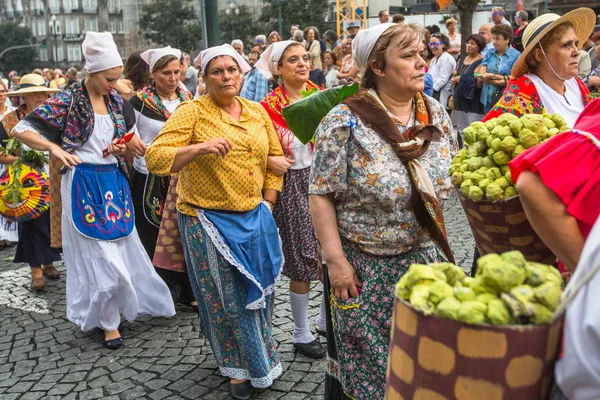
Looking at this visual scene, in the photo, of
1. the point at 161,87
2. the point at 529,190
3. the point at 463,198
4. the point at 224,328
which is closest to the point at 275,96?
the point at 161,87

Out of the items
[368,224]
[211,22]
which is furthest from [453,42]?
[368,224]

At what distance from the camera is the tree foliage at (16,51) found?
72.1m

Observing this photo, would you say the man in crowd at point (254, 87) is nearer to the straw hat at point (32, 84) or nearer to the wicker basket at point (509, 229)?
the straw hat at point (32, 84)

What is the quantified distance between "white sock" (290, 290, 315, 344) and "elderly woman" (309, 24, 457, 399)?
1.57 metres

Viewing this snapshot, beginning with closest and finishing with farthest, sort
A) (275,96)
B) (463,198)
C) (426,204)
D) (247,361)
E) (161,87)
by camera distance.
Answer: (463,198) < (426,204) < (247,361) < (275,96) < (161,87)

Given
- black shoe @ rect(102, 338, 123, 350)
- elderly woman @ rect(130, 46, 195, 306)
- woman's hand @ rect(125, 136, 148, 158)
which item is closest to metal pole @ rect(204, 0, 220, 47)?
elderly woman @ rect(130, 46, 195, 306)

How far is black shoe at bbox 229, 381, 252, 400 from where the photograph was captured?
405 centimetres

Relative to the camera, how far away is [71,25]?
317 ft

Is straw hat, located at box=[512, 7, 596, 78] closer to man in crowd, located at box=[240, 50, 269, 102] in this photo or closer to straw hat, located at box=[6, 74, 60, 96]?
man in crowd, located at box=[240, 50, 269, 102]

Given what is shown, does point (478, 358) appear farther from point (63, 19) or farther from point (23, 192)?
point (63, 19)

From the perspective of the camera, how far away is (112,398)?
164 inches

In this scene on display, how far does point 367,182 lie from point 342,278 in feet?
1.42

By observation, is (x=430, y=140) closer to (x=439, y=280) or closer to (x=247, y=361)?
(x=439, y=280)

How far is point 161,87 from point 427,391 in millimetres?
4535
